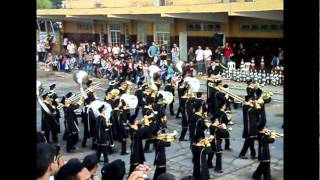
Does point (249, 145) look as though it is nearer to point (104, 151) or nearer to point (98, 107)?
point (104, 151)

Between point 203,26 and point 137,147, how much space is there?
1277 centimetres

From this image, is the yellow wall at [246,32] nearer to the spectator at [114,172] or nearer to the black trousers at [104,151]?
the black trousers at [104,151]

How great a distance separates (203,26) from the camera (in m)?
20.0

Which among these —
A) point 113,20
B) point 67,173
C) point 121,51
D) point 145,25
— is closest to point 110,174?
point 67,173

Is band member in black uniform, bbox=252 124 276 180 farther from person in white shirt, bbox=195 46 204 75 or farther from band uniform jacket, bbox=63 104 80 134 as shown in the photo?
person in white shirt, bbox=195 46 204 75

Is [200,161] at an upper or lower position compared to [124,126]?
lower

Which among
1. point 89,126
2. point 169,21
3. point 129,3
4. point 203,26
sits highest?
point 129,3

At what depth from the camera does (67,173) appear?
228cm

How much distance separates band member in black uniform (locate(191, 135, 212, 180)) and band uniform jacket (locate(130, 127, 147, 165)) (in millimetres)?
975

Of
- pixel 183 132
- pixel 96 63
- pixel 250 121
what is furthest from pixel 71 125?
pixel 96 63

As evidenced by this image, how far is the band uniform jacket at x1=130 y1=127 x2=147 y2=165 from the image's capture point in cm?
780

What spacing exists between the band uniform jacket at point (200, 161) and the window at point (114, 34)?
17.9m
